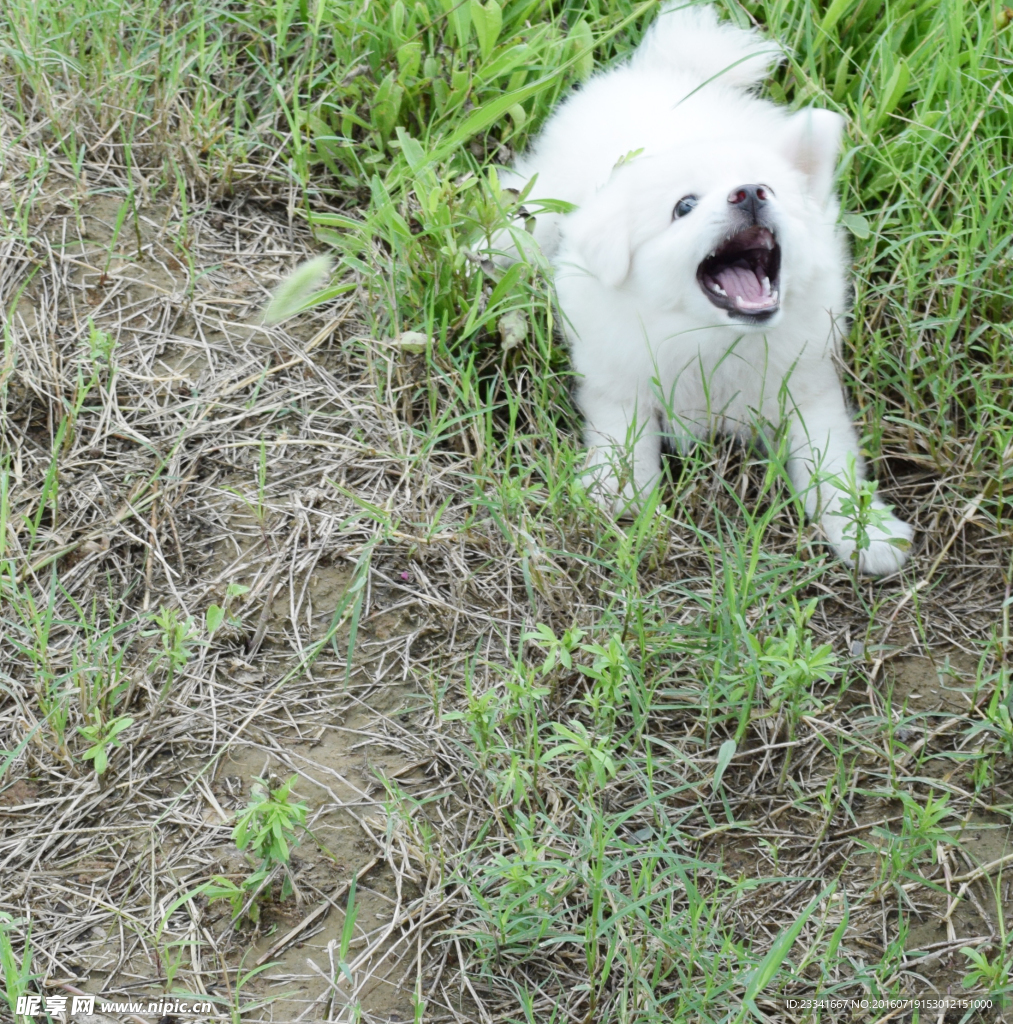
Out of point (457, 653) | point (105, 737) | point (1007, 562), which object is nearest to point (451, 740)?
point (457, 653)

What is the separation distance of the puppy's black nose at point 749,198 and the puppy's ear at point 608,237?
0.75 feet

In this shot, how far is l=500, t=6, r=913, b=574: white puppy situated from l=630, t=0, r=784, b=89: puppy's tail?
199 mm

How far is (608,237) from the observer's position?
2.10 metres

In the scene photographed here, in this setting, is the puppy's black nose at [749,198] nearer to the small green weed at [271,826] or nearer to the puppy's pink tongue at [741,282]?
the puppy's pink tongue at [741,282]

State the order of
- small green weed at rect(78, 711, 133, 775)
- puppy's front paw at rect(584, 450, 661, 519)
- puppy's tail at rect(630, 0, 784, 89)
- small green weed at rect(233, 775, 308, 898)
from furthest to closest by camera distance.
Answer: puppy's tail at rect(630, 0, 784, 89), puppy's front paw at rect(584, 450, 661, 519), small green weed at rect(78, 711, 133, 775), small green weed at rect(233, 775, 308, 898)

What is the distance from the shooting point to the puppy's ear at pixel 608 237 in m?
2.09

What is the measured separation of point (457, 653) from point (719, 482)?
2.13 ft

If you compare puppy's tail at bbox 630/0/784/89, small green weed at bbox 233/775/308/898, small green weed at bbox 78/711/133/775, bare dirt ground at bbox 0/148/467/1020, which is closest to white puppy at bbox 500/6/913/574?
puppy's tail at bbox 630/0/784/89

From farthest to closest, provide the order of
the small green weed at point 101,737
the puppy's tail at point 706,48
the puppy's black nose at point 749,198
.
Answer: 1. the puppy's tail at point 706,48
2. the puppy's black nose at point 749,198
3. the small green weed at point 101,737

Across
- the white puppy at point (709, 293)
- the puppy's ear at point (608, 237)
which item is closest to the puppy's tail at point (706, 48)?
the white puppy at point (709, 293)

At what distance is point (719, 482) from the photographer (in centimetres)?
216

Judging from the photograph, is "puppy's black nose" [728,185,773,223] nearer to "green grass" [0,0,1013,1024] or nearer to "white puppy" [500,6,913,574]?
"white puppy" [500,6,913,574]

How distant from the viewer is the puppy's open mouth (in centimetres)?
204

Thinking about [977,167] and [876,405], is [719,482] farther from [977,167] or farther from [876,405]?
[977,167]
